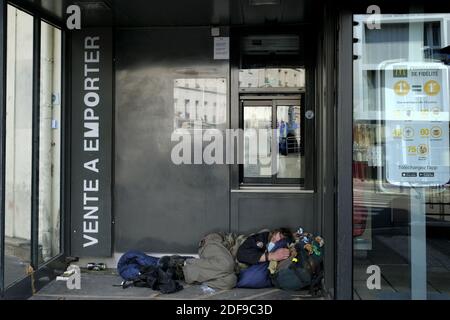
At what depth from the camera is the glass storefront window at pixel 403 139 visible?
11.2ft

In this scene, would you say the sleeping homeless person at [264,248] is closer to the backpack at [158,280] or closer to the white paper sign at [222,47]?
the backpack at [158,280]

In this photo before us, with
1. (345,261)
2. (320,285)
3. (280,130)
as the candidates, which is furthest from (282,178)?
(345,261)

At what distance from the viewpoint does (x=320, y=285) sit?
4066 mm

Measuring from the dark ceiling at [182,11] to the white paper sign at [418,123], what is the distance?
51.1 inches

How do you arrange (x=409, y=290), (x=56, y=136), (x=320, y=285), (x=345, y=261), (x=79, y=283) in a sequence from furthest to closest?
(x=56, y=136)
(x=79, y=283)
(x=320, y=285)
(x=409, y=290)
(x=345, y=261)

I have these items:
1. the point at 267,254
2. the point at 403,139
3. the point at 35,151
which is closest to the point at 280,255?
the point at 267,254

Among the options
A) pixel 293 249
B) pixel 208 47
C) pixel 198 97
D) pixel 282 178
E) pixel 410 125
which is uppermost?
pixel 208 47

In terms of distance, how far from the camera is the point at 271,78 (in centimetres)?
491

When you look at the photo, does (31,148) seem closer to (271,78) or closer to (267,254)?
(267,254)

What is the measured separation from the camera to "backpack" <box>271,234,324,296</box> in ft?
13.3

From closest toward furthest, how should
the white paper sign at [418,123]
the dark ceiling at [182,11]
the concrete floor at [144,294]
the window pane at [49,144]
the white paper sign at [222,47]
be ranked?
the white paper sign at [418,123]
the concrete floor at [144,294]
the dark ceiling at [182,11]
the window pane at [49,144]
the white paper sign at [222,47]

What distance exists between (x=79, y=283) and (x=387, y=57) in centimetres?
370

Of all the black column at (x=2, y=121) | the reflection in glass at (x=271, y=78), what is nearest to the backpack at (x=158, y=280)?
the black column at (x=2, y=121)

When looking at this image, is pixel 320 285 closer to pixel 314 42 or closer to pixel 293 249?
pixel 293 249
